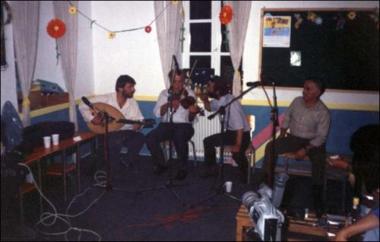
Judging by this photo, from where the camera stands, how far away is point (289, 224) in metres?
2.73

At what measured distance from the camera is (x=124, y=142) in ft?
16.7

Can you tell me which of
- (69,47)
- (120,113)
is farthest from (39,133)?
(69,47)

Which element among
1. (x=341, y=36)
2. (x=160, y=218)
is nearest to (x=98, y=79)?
(x=160, y=218)

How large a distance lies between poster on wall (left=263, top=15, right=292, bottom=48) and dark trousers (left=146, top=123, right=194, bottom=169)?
1603 millimetres

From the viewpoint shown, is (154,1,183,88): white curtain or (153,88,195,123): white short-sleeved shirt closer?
(153,88,195,123): white short-sleeved shirt

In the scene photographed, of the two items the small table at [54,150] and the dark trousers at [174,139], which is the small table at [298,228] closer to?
the small table at [54,150]

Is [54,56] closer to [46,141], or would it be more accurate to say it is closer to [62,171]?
[46,141]

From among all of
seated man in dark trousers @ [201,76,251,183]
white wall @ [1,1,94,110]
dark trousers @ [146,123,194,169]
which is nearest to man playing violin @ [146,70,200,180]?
dark trousers @ [146,123,194,169]

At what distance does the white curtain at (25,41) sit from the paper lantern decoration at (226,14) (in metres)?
2.29

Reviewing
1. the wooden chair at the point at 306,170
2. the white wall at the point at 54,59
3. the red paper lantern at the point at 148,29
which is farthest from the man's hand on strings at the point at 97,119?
the wooden chair at the point at 306,170

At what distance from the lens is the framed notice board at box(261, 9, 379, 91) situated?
4988 millimetres

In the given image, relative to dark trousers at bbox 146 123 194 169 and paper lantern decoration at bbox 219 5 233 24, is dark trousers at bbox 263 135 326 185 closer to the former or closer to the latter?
dark trousers at bbox 146 123 194 169

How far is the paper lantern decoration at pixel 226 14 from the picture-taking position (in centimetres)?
519

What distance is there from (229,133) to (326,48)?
5.61 ft
